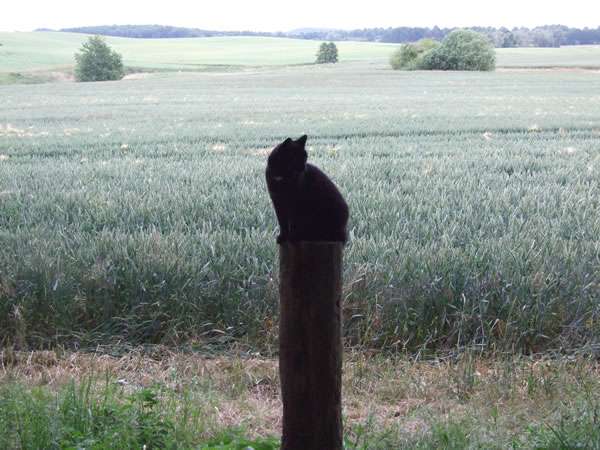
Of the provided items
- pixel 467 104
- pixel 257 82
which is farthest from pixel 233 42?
pixel 467 104

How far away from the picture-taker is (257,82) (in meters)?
49.3

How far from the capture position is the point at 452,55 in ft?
213

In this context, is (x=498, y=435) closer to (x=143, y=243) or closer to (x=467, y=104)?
(x=143, y=243)

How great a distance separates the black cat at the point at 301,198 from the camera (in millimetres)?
2410

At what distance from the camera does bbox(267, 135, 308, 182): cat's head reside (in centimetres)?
240

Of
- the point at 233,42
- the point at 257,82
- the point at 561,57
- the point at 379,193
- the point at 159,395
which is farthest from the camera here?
the point at 233,42

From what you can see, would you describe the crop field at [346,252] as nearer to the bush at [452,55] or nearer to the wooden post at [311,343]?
the wooden post at [311,343]

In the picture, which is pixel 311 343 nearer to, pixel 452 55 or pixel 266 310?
pixel 266 310

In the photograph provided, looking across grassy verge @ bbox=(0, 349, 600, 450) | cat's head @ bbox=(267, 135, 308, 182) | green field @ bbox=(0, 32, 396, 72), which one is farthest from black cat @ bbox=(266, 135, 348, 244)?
green field @ bbox=(0, 32, 396, 72)

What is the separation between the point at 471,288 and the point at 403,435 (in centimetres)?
171

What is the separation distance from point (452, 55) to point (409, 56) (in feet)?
14.7

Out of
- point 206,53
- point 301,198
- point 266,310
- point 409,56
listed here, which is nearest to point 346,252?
point 266,310

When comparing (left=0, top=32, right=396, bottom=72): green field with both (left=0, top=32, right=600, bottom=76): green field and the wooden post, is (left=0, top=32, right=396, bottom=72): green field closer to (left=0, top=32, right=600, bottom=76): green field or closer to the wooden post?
(left=0, top=32, right=600, bottom=76): green field

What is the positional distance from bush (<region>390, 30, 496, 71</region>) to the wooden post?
65.1 m
